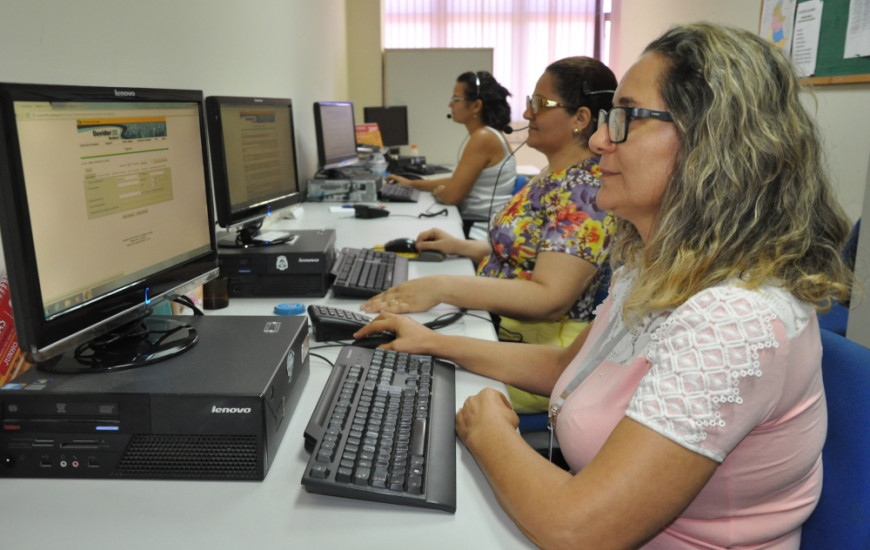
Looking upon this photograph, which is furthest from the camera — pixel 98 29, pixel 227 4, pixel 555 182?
pixel 227 4

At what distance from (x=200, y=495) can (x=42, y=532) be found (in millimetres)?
166

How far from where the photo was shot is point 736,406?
0.71 m

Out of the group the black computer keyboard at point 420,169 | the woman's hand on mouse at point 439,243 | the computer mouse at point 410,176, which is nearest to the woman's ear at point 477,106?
the computer mouse at point 410,176

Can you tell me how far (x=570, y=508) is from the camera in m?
0.73

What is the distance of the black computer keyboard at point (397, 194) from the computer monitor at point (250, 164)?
1.32 metres

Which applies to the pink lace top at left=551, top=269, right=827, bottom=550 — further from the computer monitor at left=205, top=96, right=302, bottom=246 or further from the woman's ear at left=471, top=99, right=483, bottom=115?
the woman's ear at left=471, top=99, right=483, bottom=115

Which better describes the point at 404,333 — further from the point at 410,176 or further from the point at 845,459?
the point at 410,176

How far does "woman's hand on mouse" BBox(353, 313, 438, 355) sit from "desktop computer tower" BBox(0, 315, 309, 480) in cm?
38

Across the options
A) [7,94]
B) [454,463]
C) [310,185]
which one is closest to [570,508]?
[454,463]

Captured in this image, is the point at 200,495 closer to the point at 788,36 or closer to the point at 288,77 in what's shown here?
the point at 288,77

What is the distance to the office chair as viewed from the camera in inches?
29.8

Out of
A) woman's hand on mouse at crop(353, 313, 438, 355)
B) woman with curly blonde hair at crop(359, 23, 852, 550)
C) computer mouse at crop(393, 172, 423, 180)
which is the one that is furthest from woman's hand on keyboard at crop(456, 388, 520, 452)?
computer mouse at crop(393, 172, 423, 180)

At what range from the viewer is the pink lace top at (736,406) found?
0.71 meters

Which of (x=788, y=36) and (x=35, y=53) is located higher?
(x=788, y=36)
